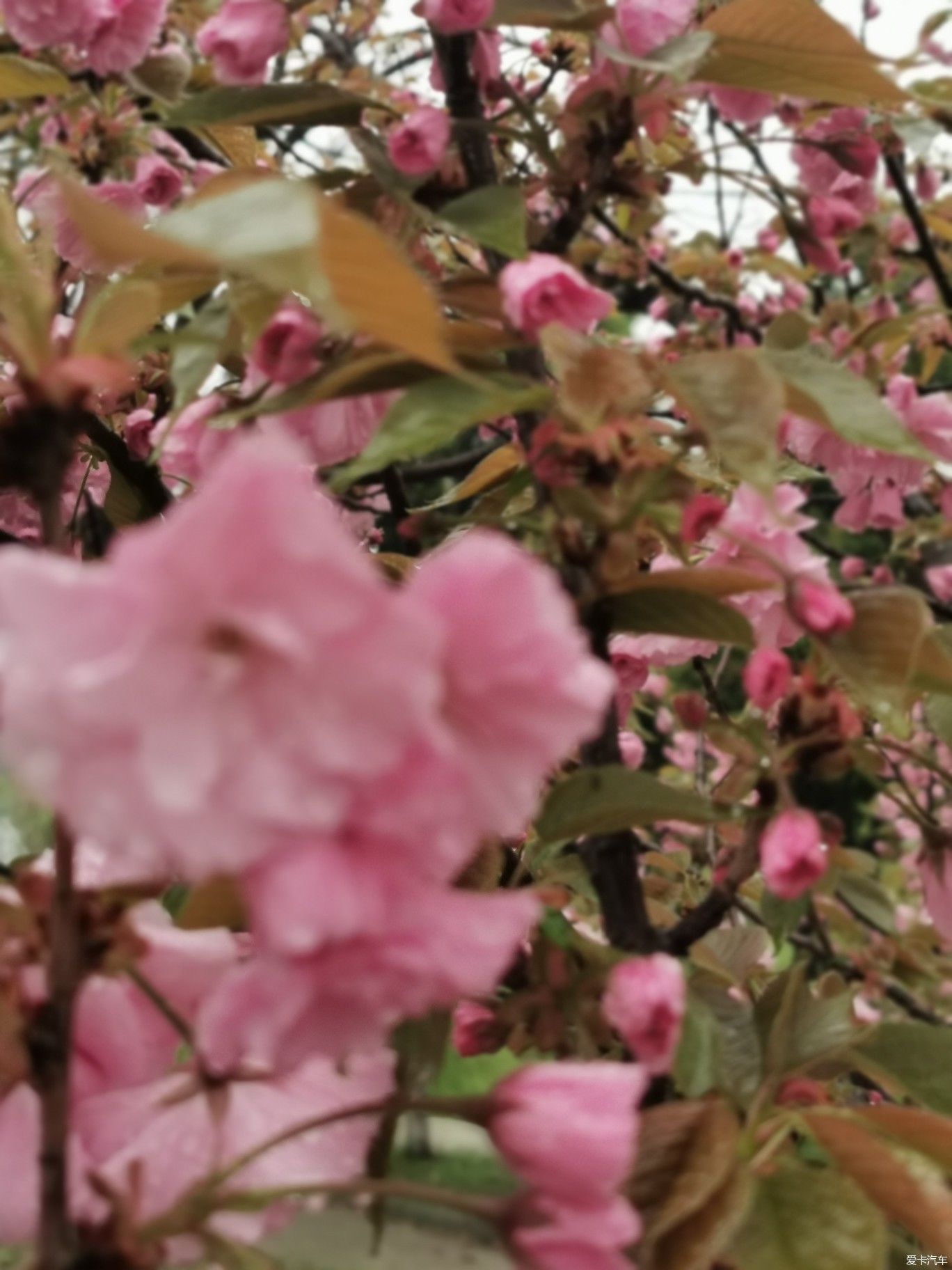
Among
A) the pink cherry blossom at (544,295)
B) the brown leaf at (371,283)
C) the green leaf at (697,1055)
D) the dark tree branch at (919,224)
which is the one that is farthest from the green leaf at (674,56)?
the dark tree branch at (919,224)

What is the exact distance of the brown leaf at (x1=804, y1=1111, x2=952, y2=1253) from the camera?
0.48m

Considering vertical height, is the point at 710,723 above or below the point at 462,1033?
above

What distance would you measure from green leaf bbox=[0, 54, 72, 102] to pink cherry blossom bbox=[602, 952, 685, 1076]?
691 mm

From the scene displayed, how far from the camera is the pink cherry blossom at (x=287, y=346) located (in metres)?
0.56

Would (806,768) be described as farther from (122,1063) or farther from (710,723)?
(122,1063)

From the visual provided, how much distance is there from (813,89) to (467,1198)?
23.3 inches

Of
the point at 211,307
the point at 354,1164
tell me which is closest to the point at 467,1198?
the point at 354,1164

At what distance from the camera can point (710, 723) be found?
58 cm

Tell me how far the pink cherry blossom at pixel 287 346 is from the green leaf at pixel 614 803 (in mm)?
216

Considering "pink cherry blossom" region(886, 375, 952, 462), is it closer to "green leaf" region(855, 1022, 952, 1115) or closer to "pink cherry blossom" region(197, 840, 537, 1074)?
"green leaf" region(855, 1022, 952, 1115)

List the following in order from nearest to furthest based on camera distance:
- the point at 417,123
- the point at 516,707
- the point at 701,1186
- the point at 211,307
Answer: the point at 516,707 → the point at 701,1186 → the point at 211,307 → the point at 417,123

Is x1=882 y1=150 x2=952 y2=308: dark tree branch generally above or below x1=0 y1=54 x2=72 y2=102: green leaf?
below

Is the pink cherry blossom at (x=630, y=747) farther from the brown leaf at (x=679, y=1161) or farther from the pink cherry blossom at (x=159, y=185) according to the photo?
the pink cherry blossom at (x=159, y=185)

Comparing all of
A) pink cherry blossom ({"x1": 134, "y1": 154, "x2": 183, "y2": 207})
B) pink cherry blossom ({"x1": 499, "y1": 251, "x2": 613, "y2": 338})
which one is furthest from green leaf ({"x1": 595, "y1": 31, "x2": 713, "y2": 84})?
pink cherry blossom ({"x1": 134, "y1": 154, "x2": 183, "y2": 207})
